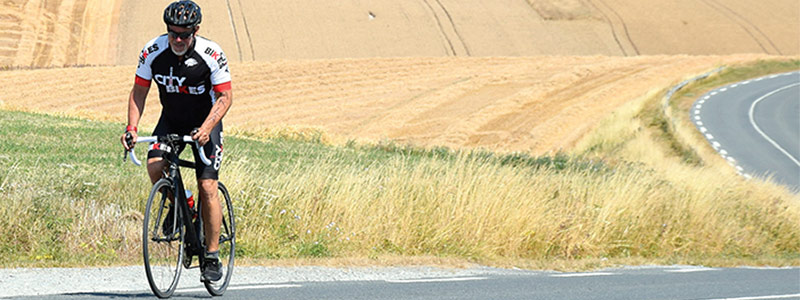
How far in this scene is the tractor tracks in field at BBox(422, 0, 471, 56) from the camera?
5903 centimetres

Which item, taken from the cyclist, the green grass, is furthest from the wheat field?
the cyclist

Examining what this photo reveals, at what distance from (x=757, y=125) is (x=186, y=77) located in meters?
39.1

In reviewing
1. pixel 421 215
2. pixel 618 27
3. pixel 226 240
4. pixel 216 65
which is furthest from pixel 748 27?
pixel 216 65

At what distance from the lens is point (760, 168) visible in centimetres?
3247

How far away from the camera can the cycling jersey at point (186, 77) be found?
6.95 m

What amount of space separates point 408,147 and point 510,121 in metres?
12.4

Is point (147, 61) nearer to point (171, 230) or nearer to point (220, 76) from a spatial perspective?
point (220, 76)

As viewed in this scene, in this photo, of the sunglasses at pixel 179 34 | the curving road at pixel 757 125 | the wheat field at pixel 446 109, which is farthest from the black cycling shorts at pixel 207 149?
the curving road at pixel 757 125

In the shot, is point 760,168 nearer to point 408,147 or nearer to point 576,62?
point 408,147

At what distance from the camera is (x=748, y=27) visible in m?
70.7

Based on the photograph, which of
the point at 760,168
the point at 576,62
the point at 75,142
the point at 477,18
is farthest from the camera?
the point at 477,18

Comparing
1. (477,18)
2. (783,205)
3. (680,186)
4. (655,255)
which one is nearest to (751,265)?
(655,255)

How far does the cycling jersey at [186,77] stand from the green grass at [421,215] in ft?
8.55

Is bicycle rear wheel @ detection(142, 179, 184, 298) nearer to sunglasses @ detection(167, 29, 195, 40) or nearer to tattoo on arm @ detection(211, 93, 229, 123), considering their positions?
tattoo on arm @ detection(211, 93, 229, 123)
